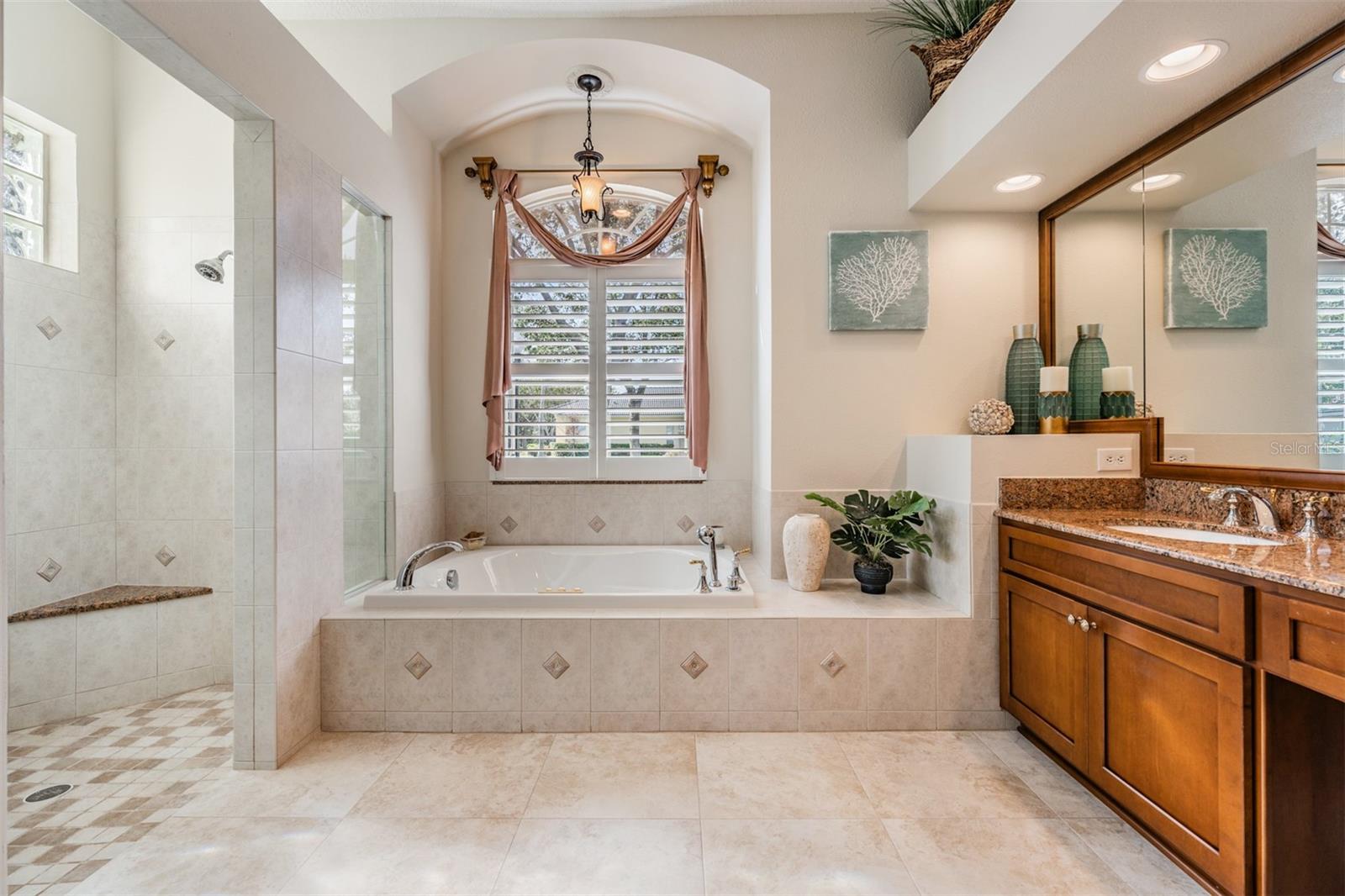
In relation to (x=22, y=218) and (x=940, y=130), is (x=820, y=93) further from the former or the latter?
(x=22, y=218)

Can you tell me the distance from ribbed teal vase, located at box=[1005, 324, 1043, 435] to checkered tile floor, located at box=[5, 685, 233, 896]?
133 inches

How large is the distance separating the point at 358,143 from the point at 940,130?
2387mm

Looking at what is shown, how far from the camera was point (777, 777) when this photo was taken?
211 centimetres

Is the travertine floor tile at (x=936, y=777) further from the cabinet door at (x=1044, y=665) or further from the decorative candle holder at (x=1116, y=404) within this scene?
the decorative candle holder at (x=1116, y=404)

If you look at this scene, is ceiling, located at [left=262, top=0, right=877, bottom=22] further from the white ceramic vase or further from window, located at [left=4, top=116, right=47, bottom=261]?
the white ceramic vase

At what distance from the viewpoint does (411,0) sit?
2.90 metres

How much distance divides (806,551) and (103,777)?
262cm

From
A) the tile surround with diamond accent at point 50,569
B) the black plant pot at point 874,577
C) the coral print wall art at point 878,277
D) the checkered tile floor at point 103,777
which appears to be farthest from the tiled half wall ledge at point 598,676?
the coral print wall art at point 878,277

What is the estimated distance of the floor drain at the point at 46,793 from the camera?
6.46 feet

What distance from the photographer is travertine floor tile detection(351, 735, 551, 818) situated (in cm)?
193

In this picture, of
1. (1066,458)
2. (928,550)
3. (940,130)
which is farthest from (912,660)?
(940,130)

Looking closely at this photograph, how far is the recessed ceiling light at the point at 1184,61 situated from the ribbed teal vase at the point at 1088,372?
98cm

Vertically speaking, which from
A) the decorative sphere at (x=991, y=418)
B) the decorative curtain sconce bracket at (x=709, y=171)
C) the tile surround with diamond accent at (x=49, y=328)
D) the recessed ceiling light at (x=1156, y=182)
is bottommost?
the decorative sphere at (x=991, y=418)

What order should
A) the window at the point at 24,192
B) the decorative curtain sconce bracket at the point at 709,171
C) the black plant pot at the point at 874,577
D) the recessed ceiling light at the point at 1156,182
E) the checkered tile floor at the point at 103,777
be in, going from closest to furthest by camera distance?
the checkered tile floor at the point at 103,777 → the recessed ceiling light at the point at 1156,182 → the window at the point at 24,192 → the black plant pot at the point at 874,577 → the decorative curtain sconce bracket at the point at 709,171
